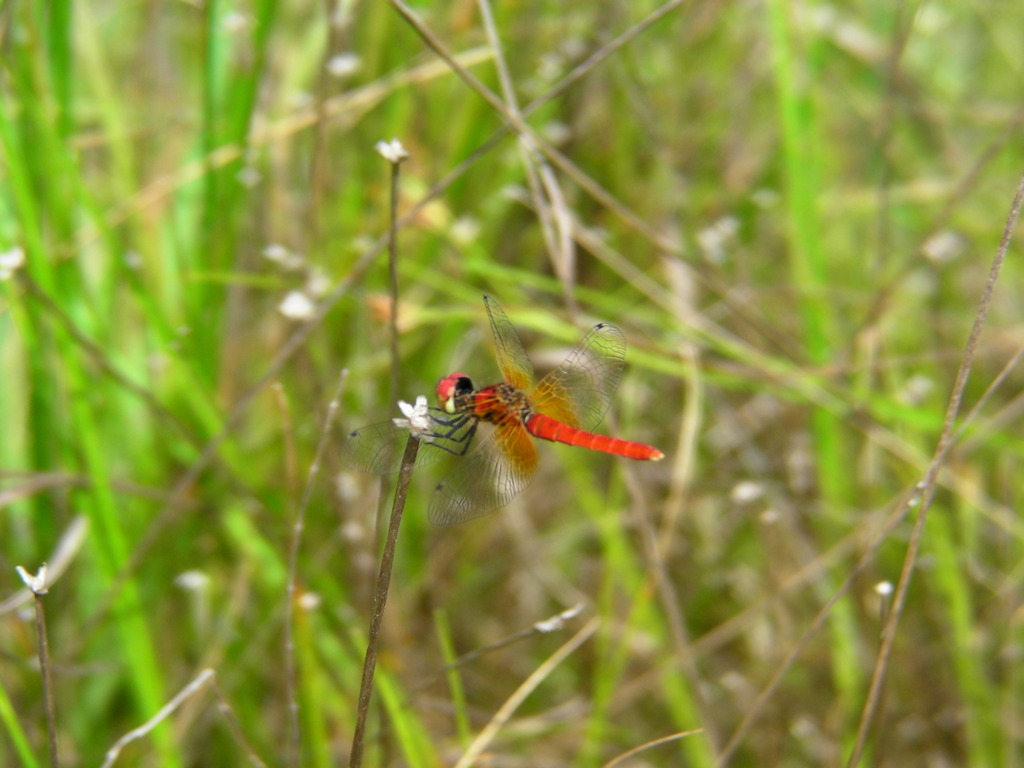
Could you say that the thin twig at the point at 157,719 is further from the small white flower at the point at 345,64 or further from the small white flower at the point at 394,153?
the small white flower at the point at 345,64

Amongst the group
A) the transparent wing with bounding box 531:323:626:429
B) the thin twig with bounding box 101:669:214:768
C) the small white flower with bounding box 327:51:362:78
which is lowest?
the thin twig with bounding box 101:669:214:768

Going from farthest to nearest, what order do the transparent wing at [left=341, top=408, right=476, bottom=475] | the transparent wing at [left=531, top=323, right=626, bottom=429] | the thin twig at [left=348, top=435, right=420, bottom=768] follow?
the transparent wing at [left=531, top=323, right=626, bottom=429], the transparent wing at [left=341, top=408, right=476, bottom=475], the thin twig at [left=348, top=435, right=420, bottom=768]

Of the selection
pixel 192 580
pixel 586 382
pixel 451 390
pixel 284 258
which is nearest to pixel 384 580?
pixel 451 390

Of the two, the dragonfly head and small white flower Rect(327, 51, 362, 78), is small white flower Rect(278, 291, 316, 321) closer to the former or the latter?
the dragonfly head

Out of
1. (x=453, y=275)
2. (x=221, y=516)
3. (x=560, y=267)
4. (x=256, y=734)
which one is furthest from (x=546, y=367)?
(x=256, y=734)

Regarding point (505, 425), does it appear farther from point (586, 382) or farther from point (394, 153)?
point (394, 153)

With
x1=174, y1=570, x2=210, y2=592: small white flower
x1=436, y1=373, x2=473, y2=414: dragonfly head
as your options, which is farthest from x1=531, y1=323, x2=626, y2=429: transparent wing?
x1=174, y1=570, x2=210, y2=592: small white flower
